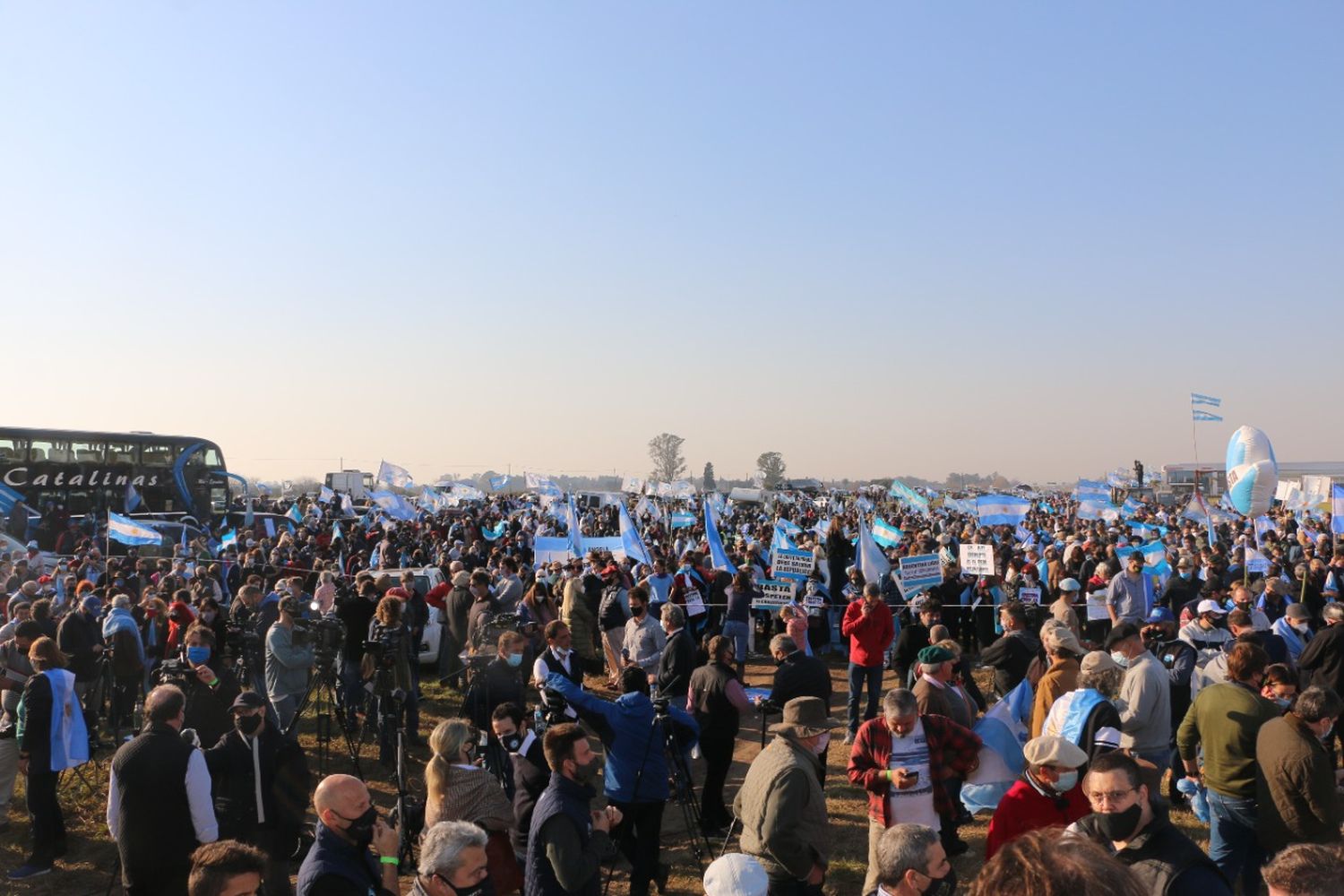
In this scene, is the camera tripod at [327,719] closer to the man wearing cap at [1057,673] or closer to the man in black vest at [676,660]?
the man in black vest at [676,660]

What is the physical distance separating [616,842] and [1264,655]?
4.17 metres

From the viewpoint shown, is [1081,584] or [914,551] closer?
[1081,584]

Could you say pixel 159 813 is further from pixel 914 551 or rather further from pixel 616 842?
pixel 914 551

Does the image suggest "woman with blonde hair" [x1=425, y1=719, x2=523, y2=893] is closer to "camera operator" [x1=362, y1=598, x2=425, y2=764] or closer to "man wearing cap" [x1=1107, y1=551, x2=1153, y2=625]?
"camera operator" [x1=362, y1=598, x2=425, y2=764]

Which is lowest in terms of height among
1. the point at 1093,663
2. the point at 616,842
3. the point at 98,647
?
the point at 616,842

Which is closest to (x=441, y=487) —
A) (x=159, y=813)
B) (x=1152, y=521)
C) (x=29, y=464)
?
(x=29, y=464)

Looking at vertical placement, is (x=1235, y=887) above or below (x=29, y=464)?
below

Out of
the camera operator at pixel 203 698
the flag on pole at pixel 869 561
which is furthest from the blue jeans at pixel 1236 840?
the flag on pole at pixel 869 561

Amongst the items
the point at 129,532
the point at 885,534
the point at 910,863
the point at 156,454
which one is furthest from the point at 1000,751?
the point at 156,454

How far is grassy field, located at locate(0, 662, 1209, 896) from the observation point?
7.04 metres

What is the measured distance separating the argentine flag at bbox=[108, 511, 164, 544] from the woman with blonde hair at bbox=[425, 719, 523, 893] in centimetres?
1484

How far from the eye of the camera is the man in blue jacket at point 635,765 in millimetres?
6176

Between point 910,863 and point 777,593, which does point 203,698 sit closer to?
point 910,863

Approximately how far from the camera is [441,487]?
166 feet
